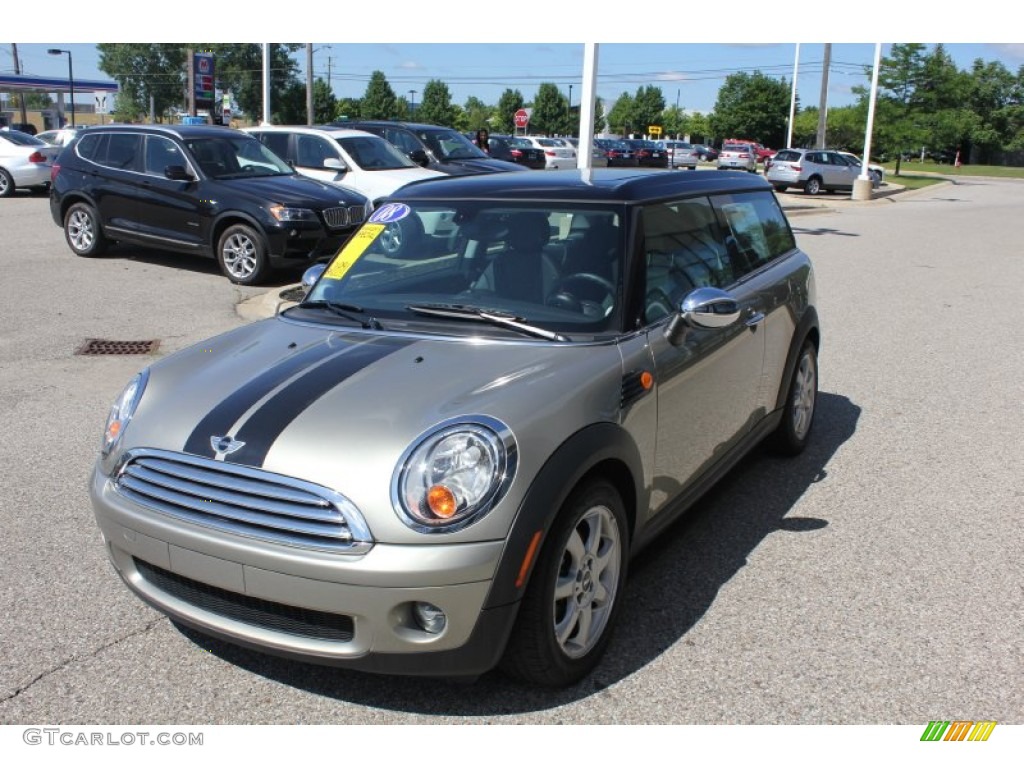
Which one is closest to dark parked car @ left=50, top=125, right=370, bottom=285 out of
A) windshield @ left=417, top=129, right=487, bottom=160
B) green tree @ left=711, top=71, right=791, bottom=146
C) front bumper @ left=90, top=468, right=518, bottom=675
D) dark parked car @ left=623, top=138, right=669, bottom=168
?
windshield @ left=417, top=129, right=487, bottom=160

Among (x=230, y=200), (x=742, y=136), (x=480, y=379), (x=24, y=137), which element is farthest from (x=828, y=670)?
(x=742, y=136)

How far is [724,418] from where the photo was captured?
416cm

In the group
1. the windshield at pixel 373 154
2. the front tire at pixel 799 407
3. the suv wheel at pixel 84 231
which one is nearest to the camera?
the front tire at pixel 799 407

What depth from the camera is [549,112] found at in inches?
4053

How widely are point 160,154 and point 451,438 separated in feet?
32.6

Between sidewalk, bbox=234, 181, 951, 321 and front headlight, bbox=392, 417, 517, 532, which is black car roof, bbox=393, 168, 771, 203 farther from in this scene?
sidewalk, bbox=234, 181, 951, 321

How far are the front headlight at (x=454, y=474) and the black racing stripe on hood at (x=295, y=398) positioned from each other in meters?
0.43

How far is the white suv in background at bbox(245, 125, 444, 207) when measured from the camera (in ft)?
43.9

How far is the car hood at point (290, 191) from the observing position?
419 inches

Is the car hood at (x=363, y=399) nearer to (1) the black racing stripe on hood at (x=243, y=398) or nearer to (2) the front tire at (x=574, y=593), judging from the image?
(1) the black racing stripe on hood at (x=243, y=398)

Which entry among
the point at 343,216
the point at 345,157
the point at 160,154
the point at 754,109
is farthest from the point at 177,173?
the point at 754,109

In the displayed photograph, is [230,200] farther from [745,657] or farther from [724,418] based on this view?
[745,657]

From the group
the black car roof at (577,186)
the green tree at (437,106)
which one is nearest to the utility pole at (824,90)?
the black car roof at (577,186)

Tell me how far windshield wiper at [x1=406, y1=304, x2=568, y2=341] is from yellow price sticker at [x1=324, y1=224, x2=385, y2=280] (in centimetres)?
59
